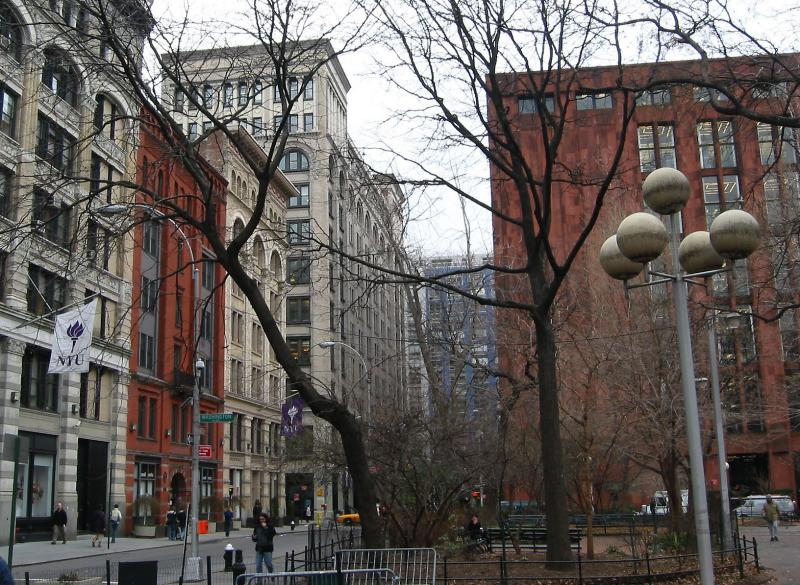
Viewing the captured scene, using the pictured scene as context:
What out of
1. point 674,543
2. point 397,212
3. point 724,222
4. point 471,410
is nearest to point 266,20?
point 724,222

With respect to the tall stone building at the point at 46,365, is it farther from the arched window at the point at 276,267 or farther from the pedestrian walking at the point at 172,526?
the arched window at the point at 276,267

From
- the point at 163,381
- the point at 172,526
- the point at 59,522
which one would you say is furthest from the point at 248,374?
the point at 59,522

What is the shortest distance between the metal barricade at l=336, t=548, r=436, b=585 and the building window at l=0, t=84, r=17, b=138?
27.1 m

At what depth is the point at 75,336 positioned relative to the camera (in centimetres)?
2444

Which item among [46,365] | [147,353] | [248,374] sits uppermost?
[248,374]

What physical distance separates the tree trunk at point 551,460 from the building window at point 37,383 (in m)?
26.2

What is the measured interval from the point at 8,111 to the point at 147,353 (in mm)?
17301

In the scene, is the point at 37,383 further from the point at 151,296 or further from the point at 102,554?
the point at 102,554

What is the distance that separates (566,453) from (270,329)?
21.7 metres

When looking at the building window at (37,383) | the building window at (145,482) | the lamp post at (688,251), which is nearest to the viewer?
the lamp post at (688,251)

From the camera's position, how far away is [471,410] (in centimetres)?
3334

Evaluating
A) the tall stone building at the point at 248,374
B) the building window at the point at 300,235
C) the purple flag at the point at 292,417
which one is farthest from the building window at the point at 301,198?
the building window at the point at 300,235

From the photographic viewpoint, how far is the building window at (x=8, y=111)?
1355 inches

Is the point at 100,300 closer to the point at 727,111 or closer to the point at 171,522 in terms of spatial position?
the point at 171,522
